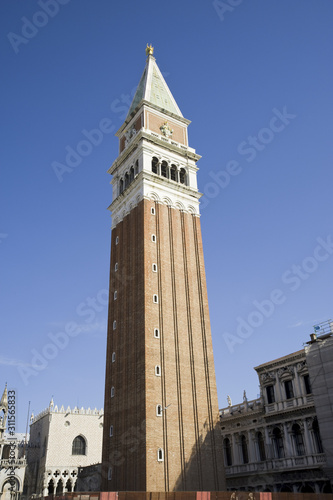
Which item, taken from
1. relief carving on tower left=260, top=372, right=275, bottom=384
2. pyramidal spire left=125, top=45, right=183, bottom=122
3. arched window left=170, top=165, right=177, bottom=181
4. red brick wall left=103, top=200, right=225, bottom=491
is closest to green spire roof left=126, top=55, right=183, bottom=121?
pyramidal spire left=125, top=45, right=183, bottom=122

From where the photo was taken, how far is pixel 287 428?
41344 millimetres

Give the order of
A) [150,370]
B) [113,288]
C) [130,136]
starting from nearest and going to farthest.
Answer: [150,370] < [113,288] < [130,136]

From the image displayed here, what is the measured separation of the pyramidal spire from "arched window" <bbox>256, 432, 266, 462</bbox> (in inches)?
1640

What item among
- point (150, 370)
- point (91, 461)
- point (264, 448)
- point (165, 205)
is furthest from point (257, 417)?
point (91, 461)

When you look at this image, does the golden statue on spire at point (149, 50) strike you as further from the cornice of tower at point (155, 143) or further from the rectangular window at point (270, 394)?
the rectangular window at point (270, 394)

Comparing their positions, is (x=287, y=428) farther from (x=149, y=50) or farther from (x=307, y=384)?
(x=149, y=50)

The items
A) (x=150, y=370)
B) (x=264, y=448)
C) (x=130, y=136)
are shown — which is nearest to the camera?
(x=150, y=370)

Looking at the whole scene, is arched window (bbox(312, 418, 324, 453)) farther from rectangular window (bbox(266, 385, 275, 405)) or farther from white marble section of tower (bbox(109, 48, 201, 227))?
white marble section of tower (bbox(109, 48, 201, 227))

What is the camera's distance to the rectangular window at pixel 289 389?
42.4 metres

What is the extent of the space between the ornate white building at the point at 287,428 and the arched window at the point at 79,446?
25.6 m

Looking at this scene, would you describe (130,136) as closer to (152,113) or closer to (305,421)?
(152,113)

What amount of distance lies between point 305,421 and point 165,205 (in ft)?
88.7

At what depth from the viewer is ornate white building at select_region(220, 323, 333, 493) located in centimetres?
3778

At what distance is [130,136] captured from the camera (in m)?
59.1
